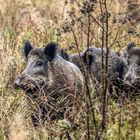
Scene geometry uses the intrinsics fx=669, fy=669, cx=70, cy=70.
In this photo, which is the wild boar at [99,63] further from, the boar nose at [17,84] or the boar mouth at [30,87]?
the boar nose at [17,84]

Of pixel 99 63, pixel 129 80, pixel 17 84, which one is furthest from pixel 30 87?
pixel 99 63

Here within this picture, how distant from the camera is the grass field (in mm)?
6688

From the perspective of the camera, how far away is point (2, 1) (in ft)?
45.6

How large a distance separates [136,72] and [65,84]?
1.30 metres

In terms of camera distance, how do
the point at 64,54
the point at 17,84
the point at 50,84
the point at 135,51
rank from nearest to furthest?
the point at 17,84 < the point at 50,84 < the point at 64,54 < the point at 135,51

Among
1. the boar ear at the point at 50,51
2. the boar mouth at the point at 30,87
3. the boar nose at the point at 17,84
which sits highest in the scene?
the boar ear at the point at 50,51

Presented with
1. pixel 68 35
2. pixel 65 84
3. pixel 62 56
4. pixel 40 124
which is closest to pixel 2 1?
pixel 68 35

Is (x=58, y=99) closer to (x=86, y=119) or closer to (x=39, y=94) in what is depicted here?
(x=39, y=94)

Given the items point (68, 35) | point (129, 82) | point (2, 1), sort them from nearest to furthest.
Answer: point (129, 82)
point (68, 35)
point (2, 1)

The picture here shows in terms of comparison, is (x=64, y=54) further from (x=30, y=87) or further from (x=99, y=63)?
(x=30, y=87)

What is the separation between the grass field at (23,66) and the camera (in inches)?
263

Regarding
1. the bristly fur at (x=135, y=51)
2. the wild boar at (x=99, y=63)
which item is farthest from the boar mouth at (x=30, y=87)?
the bristly fur at (x=135, y=51)

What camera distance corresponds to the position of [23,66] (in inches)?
388

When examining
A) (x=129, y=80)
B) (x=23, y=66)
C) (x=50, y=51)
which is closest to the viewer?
(x=50, y=51)
